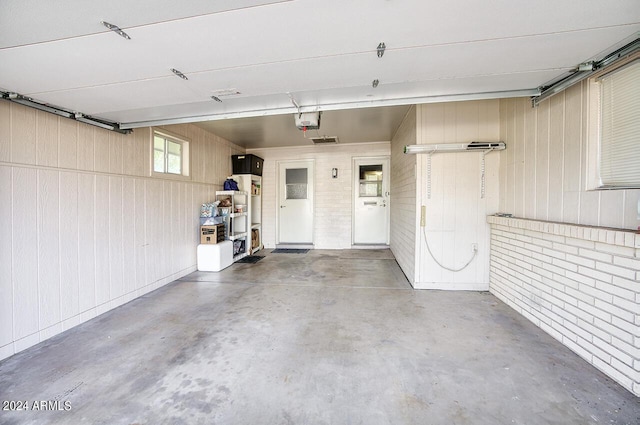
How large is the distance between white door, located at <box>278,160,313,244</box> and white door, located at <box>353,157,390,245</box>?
1.18 metres

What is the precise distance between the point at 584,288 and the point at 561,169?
1.06 metres

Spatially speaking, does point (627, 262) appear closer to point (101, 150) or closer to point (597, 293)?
point (597, 293)

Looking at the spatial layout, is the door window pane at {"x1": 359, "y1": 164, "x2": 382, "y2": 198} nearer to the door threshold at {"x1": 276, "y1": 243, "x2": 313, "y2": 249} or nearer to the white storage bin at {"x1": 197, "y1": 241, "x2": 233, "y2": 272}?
the door threshold at {"x1": 276, "y1": 243, "x2": 313, "y2": 249}

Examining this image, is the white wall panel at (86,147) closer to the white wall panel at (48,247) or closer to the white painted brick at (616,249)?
the white wall panel at (48,247)

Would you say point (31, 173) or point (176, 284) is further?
point (176, 284)

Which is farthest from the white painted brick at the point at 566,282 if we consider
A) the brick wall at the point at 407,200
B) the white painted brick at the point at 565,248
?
the brick wall at the point at 407,200

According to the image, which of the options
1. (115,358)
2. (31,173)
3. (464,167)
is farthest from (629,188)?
(31,173)

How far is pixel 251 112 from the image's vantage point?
265 cm

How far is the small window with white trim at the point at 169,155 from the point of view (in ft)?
11.8

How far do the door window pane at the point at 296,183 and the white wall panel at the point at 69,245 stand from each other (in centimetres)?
431

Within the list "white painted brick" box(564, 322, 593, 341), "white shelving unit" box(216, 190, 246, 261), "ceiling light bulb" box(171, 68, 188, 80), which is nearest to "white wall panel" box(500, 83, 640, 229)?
"white painted brick" box(564, 322, 593, 341)

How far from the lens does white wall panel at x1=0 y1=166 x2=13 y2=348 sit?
6.42 ft

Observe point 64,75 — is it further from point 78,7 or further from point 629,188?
point 629,188

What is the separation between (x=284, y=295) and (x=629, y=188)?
3.28 meters
